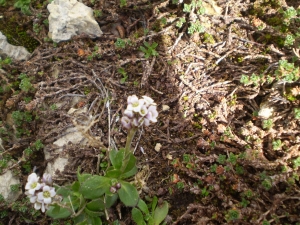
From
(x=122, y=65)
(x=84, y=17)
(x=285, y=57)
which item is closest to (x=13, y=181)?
(x=122, y=65)

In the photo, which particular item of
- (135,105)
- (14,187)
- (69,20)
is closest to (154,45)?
(69,20)

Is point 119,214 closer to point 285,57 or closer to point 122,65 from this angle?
point 122,65

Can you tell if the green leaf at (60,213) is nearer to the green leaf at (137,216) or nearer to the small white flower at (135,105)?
the green leaf at (137,216)

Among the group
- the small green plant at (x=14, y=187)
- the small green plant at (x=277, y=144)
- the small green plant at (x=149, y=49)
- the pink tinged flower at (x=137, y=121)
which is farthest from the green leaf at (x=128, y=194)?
the small green plant at (x=149, y=49)

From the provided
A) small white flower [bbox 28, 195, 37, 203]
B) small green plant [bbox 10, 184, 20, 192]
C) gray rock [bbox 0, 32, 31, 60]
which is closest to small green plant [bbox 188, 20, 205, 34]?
gray rock [bbox 0, 32, 31, 60]

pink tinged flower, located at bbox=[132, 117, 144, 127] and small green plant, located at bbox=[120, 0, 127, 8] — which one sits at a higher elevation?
small green plant, located at bbox=[120, 0, 127, 8]

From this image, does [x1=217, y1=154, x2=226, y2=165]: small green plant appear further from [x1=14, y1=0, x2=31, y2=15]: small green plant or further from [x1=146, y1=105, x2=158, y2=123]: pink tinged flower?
[x1=14, y1=0, x2=31, y2=15]: small green plant
